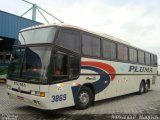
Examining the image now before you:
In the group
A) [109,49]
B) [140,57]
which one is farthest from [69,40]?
[140,57]

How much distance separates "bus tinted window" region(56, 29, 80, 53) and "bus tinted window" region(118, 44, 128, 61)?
3.87 metres

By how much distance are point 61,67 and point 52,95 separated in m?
1.05

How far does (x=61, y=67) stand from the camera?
27.7ft

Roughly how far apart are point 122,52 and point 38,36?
5737 millimetres

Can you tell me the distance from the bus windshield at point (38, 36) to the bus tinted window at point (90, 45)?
5.77 ft

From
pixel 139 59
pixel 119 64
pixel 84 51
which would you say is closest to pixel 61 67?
pixel 84 51

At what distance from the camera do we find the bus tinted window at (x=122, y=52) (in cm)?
1284

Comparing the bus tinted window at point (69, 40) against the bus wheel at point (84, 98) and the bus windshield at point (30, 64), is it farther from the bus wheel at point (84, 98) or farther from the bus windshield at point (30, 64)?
the bus wheel at point (84, 98)

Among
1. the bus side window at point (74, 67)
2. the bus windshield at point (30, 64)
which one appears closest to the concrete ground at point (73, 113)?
the bus windshield at point (30, 64)

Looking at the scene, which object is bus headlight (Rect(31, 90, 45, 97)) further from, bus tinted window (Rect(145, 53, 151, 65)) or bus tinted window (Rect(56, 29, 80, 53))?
bus tinted window (Rect(145, 53, 151, 65))

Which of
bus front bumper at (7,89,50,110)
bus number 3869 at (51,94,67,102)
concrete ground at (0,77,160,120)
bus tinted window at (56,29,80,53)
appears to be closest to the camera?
bus front bumper at (7,89,50,110)

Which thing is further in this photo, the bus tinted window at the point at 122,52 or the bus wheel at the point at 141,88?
the bus wheel at the point at 141,88

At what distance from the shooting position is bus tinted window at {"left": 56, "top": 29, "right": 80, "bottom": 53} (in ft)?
28.3

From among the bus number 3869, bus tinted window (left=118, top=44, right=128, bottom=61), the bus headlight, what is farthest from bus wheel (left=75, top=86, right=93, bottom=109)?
bus tinted window (left=118, top=44, right=128, bottom=61)
